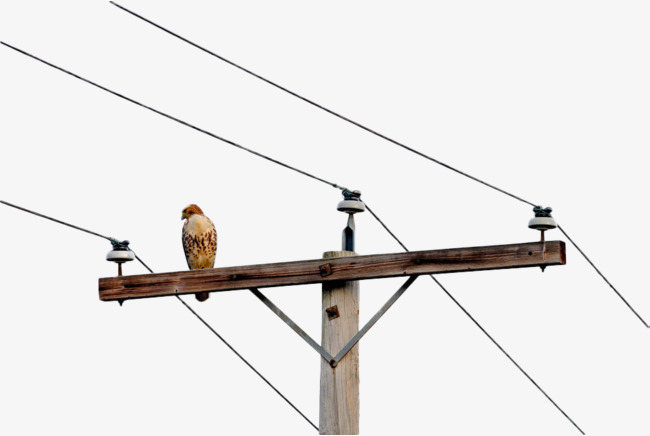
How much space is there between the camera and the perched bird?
485 inches

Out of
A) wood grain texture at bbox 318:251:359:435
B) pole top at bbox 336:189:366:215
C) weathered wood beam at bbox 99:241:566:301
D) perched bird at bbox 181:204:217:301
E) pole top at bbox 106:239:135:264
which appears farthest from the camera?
perched bird at bbox 181:204:217:301

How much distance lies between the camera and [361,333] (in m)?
10.7

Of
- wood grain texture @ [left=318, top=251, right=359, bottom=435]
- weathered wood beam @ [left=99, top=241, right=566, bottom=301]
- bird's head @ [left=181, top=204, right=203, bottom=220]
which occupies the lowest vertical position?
wood grain texture @ [left=318, top=251, right=359, bottom=435]

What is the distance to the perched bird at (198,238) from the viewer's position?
40.4 ft

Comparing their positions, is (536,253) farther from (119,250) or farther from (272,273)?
(119,250)

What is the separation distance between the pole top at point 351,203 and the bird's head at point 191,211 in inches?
68.8

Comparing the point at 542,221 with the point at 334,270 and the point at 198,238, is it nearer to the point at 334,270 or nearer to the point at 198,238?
the point at 334,270

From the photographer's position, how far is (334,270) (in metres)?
10.7

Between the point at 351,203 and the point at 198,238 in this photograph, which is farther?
the point at 198,238

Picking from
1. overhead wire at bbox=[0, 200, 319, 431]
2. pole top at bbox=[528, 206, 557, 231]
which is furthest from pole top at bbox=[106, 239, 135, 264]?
pole top at bbox=[528, 206, 557, 231]

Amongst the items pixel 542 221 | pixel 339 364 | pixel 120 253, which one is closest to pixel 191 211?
pixel 120 253

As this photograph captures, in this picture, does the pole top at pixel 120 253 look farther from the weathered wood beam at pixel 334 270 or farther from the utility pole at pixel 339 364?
the utility pole at pixel 339 364

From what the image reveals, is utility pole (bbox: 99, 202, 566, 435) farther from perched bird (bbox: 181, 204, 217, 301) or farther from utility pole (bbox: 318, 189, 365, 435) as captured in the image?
perched bird (bbox: 181, 204, 217, 301)

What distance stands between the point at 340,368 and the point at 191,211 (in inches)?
91.8
